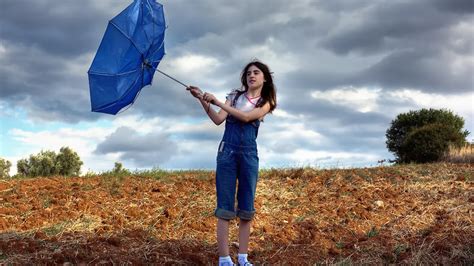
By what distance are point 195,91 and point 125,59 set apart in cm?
86

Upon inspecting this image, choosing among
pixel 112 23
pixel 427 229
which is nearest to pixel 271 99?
pixel 112 23

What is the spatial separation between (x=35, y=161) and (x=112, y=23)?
1245cm

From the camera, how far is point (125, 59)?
17.5ft

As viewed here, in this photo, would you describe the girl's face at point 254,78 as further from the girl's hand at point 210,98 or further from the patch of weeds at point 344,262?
the patch of weeds at point 344,262

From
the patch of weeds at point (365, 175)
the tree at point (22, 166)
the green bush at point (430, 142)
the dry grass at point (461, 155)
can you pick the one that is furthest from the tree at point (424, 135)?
the tree at point (22, 166)

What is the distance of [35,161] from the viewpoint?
1677 centimetres

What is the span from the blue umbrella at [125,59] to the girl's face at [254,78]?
0.87 m

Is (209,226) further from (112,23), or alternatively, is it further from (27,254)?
(112,23)

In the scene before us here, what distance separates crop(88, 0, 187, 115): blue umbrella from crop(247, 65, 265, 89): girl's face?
0.87 metres

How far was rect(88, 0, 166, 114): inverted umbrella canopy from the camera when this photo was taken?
209 inches

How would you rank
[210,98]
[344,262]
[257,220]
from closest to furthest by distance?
[210,98]
[344,262]
[257,220]

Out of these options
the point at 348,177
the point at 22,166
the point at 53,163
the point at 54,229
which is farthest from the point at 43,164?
the point at 54,229

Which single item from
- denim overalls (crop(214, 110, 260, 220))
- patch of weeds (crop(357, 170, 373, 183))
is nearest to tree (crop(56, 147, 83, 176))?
patch of weeds (crop(357, 170, 373, 183))

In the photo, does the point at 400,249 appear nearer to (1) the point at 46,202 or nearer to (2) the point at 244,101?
(2) the point at 244,101
